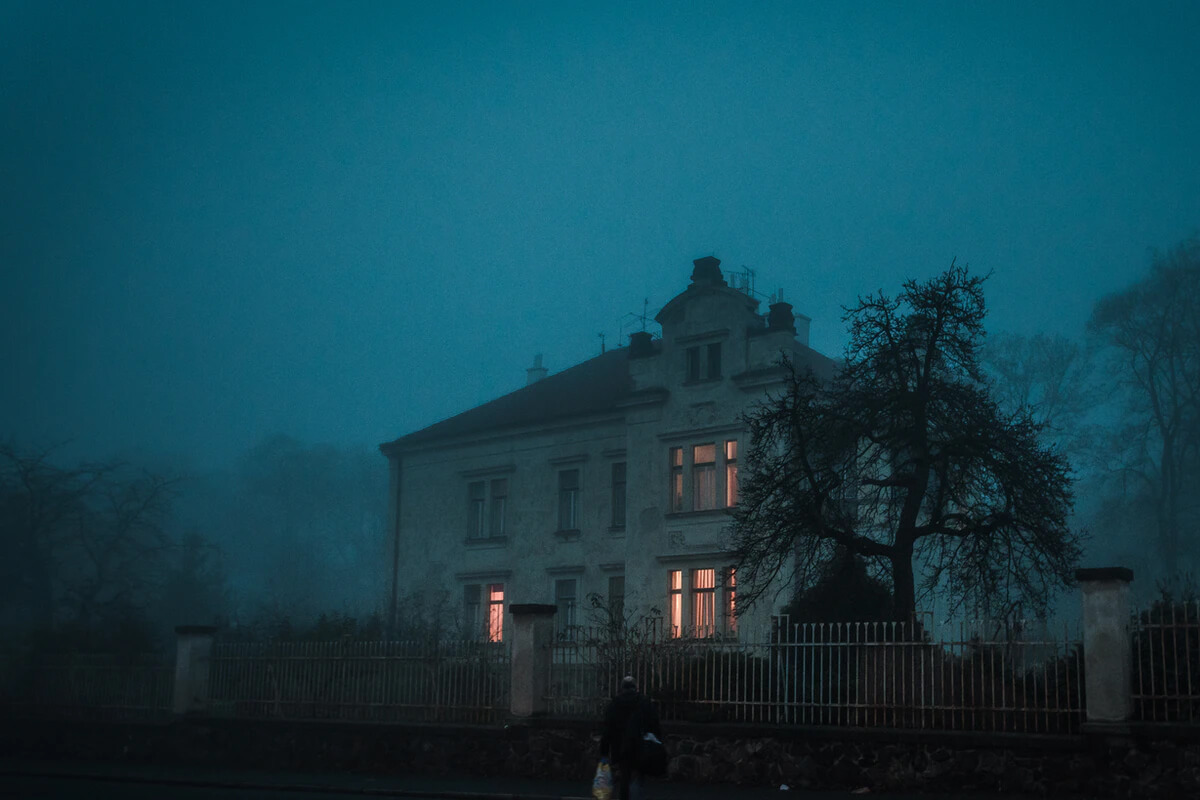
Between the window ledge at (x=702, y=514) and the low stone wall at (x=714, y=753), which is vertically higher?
the window ledge at (x=702, y=514)

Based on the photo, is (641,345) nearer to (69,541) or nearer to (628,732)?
(69,541)

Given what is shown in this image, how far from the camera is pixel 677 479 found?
3569 cm

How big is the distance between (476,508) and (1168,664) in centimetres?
2890

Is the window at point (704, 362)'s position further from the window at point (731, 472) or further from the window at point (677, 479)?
the window at point (677, 479)

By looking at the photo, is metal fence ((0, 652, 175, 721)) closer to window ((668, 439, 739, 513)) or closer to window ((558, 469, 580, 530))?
window ((668, 439, 739, 513))

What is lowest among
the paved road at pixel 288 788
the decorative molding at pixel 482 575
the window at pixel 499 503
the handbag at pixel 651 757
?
the paved road at pixel 288 788

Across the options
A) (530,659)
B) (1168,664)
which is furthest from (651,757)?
(530,659)

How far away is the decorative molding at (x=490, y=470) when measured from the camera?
40625 mm

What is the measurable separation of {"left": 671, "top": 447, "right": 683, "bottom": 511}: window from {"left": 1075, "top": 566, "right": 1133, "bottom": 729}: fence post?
20606 millimetres

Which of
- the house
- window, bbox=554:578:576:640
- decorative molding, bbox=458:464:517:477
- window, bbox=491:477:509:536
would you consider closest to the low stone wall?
Answer: the house

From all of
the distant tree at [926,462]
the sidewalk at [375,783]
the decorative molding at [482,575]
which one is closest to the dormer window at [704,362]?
the decorative molding at [482,575]

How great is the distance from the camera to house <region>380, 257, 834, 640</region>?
34.4m

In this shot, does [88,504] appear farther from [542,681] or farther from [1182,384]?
[1182,384]

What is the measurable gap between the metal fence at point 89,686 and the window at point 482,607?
14.7m
